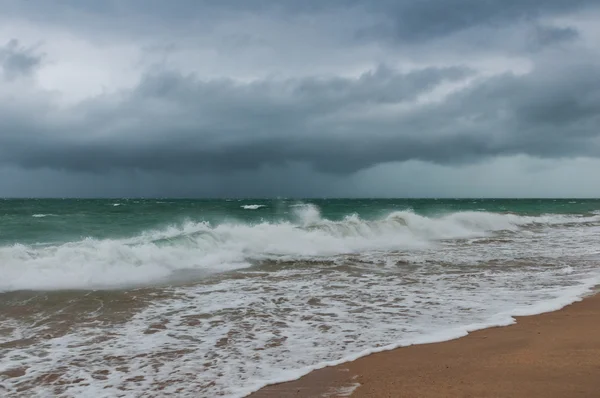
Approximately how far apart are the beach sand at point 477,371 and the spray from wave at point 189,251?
785 cm

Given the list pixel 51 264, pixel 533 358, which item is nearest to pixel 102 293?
pixel 51 264

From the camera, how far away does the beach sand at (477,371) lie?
4.43 metres

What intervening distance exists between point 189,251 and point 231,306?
8.03 meters

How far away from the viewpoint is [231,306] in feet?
28.0

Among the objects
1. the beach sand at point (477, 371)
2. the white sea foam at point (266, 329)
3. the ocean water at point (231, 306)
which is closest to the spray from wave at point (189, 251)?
the ocean water at point (231, 306)

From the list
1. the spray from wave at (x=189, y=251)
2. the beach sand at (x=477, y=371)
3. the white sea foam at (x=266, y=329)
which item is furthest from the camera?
the spray from wave at (x=189, y=251)

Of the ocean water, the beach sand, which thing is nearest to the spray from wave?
the ocean water

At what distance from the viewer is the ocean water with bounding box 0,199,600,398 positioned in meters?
5.26

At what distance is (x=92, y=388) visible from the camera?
4793 mm

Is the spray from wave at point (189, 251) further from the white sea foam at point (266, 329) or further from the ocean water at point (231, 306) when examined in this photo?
the white sea foam at point (266, 329)

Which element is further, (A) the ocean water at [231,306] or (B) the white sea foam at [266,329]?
(A) the ocean water at [231,306]

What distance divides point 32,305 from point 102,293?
56.6 inches

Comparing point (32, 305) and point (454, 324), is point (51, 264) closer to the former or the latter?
point (32, 305)

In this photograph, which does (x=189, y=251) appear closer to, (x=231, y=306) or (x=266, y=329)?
(x=231, y=306)
